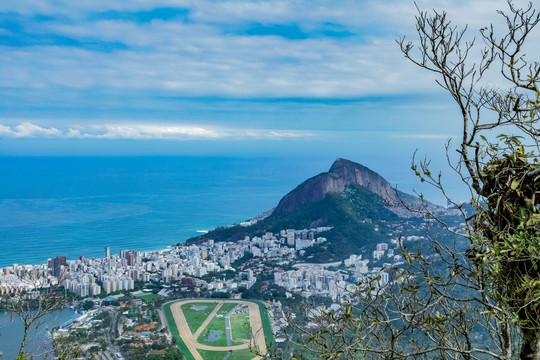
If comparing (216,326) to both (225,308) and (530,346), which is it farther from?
(530,346)

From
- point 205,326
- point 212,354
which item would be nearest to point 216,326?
point 205,326

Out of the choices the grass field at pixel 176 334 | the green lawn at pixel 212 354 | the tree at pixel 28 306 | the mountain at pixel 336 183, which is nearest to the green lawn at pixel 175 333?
the grass field at pixel 176 334

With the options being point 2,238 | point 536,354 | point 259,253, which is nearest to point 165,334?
point 259,253

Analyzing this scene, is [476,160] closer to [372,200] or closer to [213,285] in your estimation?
[213,285]

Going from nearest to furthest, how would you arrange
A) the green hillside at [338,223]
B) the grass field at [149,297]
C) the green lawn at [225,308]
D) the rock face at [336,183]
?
1. the green lawn at [225,308]
2. the grass field at [149,297]
3. the green hillside at [338,223]
4. the rock face at [336,183]

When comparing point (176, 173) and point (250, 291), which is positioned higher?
point (176, 173)

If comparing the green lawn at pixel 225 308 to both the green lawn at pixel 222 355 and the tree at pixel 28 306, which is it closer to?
the green lawn at pixel 222 355
